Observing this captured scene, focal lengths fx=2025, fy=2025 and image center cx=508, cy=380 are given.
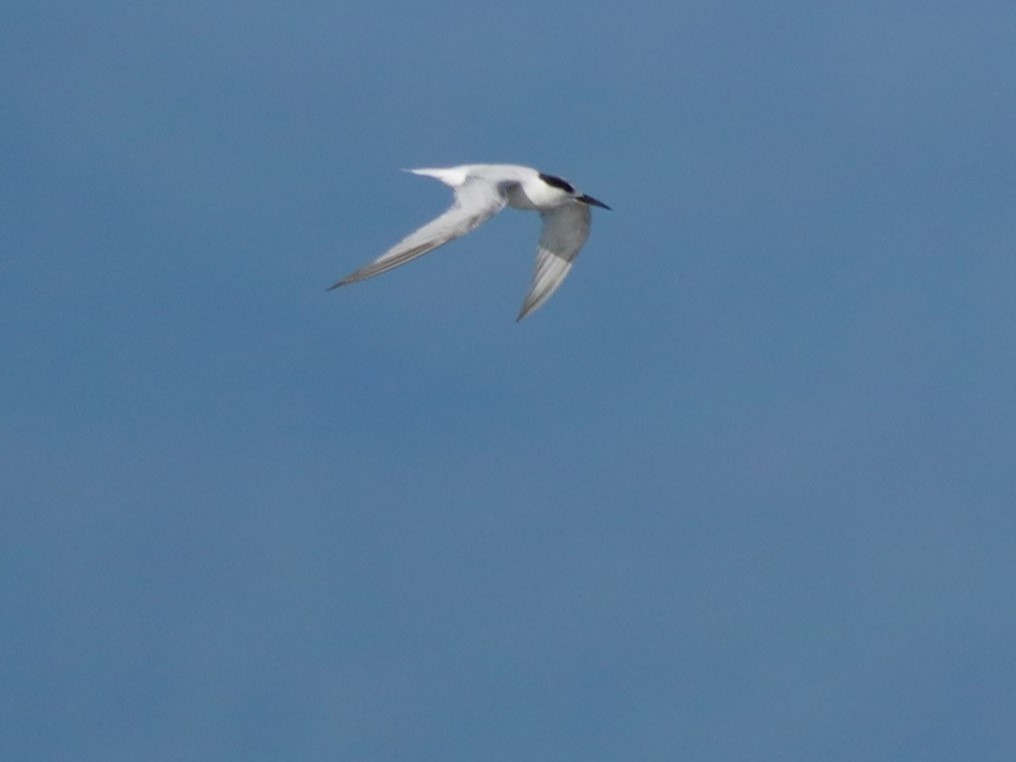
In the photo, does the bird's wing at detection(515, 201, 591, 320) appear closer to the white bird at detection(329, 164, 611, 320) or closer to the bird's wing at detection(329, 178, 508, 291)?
the white bird at detection(329, 164, 611, 320)

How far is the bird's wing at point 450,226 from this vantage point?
21.0 meters

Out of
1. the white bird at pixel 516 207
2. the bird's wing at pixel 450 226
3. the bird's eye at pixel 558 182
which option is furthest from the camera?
the bird's eye at pixel 558 182

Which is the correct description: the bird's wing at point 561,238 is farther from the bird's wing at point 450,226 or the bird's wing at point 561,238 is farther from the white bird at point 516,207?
the bird's wing at point 450,226

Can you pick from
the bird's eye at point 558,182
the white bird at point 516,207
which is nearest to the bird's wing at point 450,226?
the white bird at point 516,207

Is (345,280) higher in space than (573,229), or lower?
lower

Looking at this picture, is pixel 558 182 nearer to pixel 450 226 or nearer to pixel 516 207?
pixel 516 207

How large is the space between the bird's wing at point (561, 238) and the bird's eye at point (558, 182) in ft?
2.27

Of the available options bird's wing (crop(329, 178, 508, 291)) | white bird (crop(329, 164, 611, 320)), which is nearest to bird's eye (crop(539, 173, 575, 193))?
white bird (crop(329, 164, 611, 320))

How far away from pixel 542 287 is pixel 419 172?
8.63 ft

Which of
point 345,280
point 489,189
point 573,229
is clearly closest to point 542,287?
point 573,229

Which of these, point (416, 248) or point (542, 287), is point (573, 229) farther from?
point (416, 248)

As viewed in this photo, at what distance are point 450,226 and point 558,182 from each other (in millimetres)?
4588

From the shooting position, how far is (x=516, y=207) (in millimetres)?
26766

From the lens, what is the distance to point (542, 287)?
90.8ft
